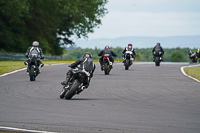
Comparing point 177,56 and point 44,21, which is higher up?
point 44,21

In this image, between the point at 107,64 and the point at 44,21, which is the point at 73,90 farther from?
the point at 44,21

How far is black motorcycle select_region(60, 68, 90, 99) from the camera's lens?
1304 cm

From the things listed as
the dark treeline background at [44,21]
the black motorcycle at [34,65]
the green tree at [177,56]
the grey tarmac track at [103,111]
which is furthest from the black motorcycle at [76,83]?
the green tree at [177,56]

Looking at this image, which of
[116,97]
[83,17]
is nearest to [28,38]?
[83,17]

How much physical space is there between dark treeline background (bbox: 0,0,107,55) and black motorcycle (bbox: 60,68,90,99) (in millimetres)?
39967

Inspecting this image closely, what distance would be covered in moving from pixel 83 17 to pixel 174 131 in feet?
206

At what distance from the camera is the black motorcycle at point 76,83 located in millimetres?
13039

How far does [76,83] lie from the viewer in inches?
516

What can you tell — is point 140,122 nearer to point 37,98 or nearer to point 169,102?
point 169,102

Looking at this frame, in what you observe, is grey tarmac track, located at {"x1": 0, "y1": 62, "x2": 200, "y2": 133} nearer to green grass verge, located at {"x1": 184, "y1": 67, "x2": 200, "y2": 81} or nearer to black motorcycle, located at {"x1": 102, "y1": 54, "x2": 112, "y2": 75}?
green grass verge, located at {"x1": 184, "y1": 67, "x2": 200, "y2": 81}

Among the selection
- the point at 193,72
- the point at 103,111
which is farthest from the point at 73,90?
the point at 193,72

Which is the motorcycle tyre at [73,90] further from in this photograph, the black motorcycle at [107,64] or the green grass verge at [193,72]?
the black motorcycle at [107,64]

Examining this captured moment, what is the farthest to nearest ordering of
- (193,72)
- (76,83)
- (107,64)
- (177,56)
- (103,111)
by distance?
(177,56) → (193,72) → (107,64) → (76,83) → (103,111)

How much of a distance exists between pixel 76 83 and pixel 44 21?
173 ft
